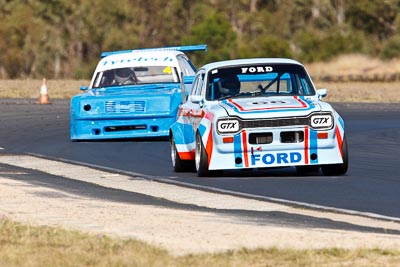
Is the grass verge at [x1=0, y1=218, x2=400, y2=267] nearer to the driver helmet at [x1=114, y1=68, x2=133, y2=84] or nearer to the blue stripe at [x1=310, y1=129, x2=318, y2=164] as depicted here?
the blue stripe at [x1=310, y1=129, x2=318, y2=164]

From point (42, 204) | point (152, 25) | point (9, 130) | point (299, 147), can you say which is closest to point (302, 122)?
point (299, 147)

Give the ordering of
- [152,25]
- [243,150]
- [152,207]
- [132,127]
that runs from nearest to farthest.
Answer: [152,207] → [243,150] → [132,127] → [152,25]

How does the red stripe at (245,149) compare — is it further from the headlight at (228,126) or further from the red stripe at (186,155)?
the red stripe at (186,155)

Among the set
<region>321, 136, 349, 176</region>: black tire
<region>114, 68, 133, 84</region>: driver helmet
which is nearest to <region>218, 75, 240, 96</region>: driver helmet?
<region>321, 136, 349, 176</region>: black tire

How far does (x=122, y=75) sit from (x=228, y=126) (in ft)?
28.1

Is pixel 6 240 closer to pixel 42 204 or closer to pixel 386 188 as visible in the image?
pixel 42 204

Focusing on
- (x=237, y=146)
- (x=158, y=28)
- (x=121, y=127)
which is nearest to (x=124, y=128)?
(x=121, y=127)

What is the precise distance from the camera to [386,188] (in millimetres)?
13680

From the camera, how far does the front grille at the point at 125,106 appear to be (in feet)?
69.8

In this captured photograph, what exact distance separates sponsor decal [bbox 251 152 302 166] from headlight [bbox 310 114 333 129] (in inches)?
15.2

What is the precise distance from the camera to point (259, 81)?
52.6 feet

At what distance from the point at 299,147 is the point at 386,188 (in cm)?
129

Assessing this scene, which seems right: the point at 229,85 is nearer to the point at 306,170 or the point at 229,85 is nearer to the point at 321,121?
the point at 306,170

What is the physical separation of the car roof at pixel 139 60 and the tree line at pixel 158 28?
59.1m
